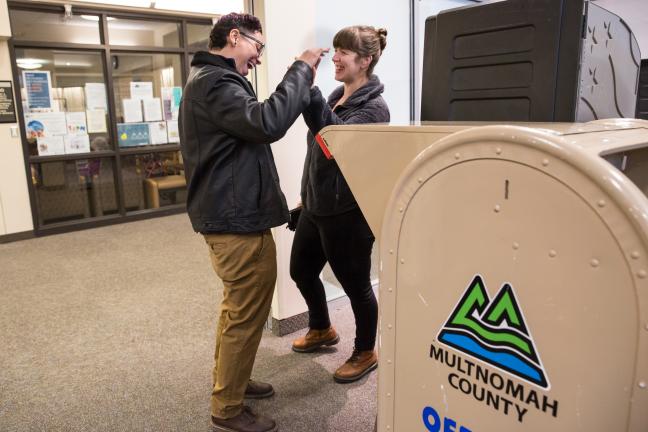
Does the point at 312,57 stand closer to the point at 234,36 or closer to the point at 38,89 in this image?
the point at 234,36

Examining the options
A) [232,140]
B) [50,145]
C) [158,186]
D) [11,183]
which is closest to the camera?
[232,140]

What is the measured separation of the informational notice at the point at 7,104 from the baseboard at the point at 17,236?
1.10 metres

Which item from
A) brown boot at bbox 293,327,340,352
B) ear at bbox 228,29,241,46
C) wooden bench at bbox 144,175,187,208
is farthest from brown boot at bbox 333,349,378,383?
wooden bench at bbox 144,175,187,208

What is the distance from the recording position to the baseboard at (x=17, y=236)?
4.61 metres

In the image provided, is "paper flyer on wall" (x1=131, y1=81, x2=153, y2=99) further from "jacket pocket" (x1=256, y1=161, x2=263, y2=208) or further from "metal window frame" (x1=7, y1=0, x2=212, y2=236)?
"jacket pocket" (x1=256, y1=161, x2=263, y2=208)

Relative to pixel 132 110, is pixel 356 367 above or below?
below

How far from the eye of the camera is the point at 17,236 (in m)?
4.69

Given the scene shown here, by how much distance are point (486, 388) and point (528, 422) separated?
0.27 ft

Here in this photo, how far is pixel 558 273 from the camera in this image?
27.6 inches

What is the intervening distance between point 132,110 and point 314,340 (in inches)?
167

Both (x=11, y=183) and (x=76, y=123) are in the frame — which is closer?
(x=11, y=183)

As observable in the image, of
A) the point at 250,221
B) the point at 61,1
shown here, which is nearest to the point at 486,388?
the point at 250,221

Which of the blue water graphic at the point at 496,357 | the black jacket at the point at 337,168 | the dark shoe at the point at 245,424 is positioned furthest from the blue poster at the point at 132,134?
the blue water graphic at the point at 496,357

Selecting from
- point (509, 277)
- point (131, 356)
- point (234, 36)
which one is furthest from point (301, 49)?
point (509, 277)
